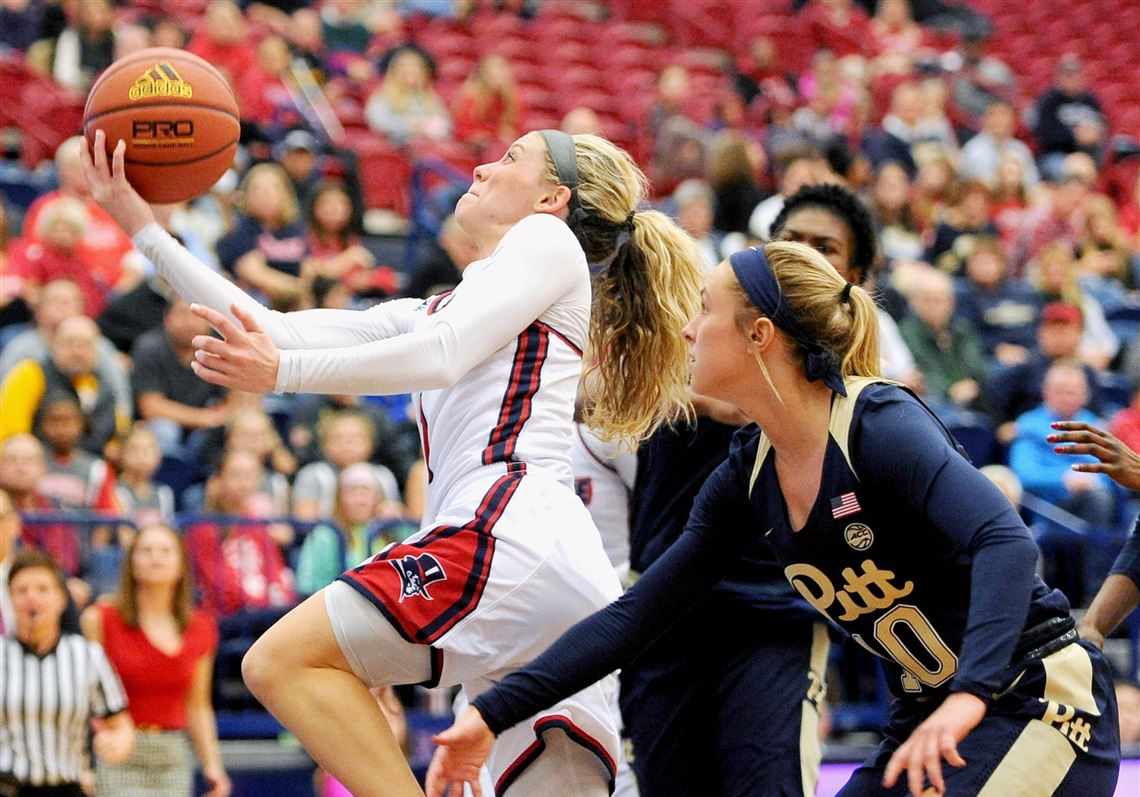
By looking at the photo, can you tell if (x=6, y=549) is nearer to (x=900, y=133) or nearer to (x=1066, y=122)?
(x=900, y=133)

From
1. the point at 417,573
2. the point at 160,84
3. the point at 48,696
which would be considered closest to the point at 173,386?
the point at 48,696

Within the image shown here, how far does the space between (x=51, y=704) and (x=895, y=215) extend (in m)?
7.74

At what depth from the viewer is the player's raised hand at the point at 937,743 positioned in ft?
8.60

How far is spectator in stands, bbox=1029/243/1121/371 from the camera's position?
35.9ft

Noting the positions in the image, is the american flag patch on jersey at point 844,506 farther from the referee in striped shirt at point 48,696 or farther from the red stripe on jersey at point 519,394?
the referee in striped shirt at point 48,696

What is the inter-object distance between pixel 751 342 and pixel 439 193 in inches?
312

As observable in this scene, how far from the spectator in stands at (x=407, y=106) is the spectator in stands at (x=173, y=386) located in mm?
4150

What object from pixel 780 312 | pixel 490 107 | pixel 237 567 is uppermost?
pixel 780 312

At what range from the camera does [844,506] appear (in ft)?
9.98

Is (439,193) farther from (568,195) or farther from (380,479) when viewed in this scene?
(568,195)

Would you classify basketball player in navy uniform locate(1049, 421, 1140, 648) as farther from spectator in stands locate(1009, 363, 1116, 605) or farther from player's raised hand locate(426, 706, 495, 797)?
spectator in stands locate(1009, 363, 1116, 605)

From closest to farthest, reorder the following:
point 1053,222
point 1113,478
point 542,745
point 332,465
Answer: point 542,745 < point 1113,478 < point 332,465 < point 1053,222

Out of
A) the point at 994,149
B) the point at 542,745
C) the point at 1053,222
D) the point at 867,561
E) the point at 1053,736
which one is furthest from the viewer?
the point at 994,149

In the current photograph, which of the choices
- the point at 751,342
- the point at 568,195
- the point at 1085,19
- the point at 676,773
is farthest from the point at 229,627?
the point at 1085,19
